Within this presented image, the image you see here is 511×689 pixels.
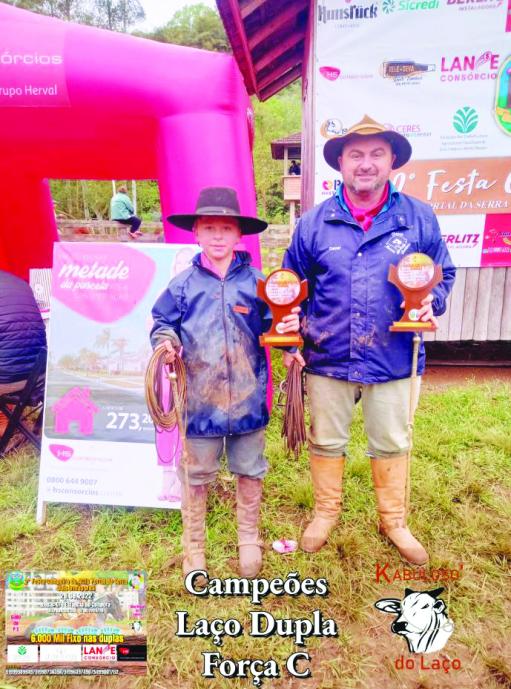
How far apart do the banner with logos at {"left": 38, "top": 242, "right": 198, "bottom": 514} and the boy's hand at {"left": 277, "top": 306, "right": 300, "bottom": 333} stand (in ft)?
2.85

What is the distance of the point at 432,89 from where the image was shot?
3979 millimetres

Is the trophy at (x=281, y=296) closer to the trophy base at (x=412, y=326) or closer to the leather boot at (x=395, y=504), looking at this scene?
the trophy base at (x=412, y=326)

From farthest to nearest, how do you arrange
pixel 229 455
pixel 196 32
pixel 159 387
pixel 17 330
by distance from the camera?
pixel 196 32, pixel 17 330, pixel 229 455, pixel 159 387

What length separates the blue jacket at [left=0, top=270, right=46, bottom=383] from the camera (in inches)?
111

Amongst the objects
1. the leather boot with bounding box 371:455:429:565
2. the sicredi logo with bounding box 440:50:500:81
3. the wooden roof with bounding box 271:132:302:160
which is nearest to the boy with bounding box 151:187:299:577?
the leather boot with bounding box 371:455:429:565

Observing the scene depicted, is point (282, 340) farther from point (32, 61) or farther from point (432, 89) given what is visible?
point (432, 89)

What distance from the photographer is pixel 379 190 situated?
2096 millimetres

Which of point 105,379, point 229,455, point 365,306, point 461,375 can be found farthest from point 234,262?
point 461,375

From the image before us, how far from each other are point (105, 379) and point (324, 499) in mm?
1407

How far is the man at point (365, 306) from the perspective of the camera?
2.05 metres

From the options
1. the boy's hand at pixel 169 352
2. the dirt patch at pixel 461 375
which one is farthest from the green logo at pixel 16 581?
the dirt patch at pixel 461 375

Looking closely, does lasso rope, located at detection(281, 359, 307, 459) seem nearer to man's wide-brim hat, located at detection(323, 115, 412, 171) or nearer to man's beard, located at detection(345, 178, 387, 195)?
man's beard, located at detection(345, 178, 387, 195)

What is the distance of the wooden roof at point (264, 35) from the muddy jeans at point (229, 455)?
3504 mm

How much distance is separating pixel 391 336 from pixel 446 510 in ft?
4.25
